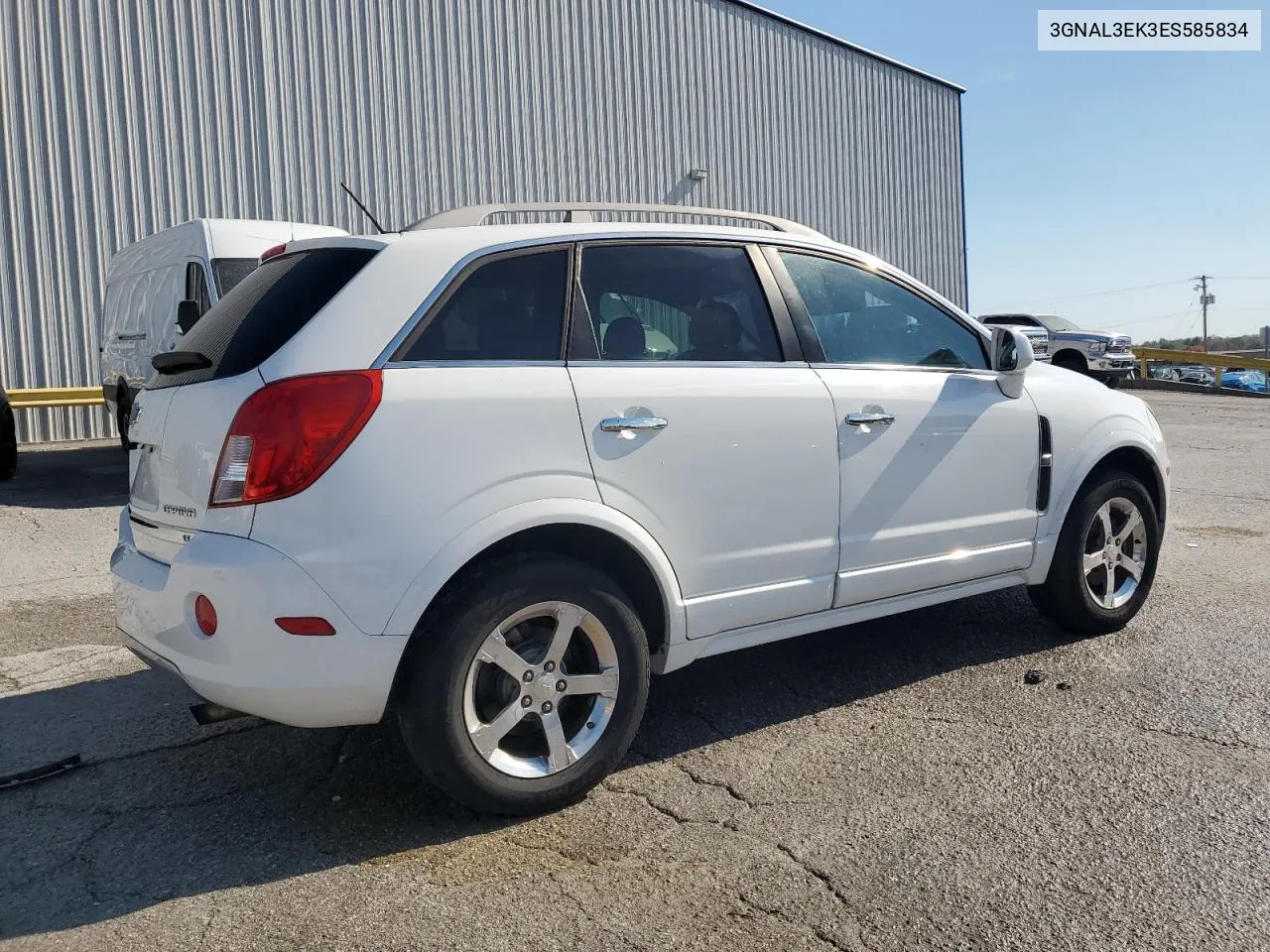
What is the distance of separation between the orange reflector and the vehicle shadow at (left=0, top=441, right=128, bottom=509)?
7359 millimetres

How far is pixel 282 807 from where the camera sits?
10.8 ft

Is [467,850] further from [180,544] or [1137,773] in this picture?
[1137,773]

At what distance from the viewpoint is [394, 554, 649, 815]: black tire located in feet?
9.72

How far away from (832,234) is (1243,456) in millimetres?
12311

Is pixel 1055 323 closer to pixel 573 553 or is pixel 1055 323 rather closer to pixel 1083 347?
pixel 1083 347

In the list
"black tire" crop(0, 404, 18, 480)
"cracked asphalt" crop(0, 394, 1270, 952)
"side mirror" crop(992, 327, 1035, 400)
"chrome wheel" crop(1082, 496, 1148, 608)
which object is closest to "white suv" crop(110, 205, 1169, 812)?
"side mirror" crop(992, 327, 1035, 400)

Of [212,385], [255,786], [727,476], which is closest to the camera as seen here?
[212,385]

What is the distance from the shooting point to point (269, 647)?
2844mm

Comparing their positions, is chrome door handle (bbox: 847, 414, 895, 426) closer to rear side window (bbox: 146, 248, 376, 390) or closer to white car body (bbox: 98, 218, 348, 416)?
rear side window (bbox: 146, 248, 376, 390)

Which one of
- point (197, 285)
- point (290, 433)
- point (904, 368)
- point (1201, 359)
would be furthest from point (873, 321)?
point (1201, 359)

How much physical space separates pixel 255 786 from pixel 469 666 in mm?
966

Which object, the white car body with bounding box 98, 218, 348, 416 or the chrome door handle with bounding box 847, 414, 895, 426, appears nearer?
the chrome door handle with bounding box 847, 414, 895, 426

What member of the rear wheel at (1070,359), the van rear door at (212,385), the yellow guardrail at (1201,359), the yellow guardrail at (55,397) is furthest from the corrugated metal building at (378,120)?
the van rear door at (212,385)

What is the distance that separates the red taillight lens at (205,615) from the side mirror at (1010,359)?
314 centimetres
